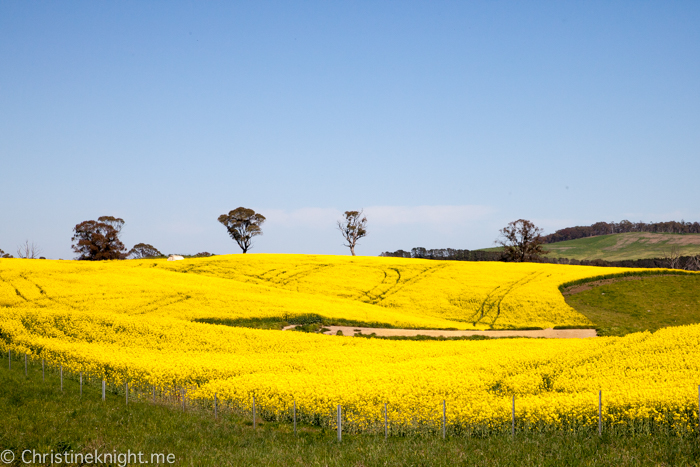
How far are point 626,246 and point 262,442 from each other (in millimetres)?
188203

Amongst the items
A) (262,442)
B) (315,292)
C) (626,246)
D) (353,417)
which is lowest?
(353,417)

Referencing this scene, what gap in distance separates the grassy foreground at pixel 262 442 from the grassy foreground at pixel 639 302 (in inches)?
1139

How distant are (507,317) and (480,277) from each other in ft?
48.1

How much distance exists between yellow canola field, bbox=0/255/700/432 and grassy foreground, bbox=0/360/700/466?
5.59 feet

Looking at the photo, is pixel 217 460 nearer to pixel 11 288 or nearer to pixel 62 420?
pixel 62 420

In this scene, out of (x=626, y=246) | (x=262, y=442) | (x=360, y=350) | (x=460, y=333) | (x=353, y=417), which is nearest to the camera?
(x=262, y=442)

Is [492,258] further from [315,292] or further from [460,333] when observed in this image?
[460,333]

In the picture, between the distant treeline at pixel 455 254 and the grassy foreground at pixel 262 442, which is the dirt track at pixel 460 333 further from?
the distant treeline at pixel 455 254

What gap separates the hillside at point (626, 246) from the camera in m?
160

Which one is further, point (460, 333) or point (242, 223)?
point (242, 223)

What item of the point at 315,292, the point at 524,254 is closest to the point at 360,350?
the point at 315,292

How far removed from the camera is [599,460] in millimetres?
→ 10430

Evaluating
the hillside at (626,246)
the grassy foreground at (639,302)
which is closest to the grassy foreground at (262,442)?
the grassy foreground at (639,302)

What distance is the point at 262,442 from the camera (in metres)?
13.8
